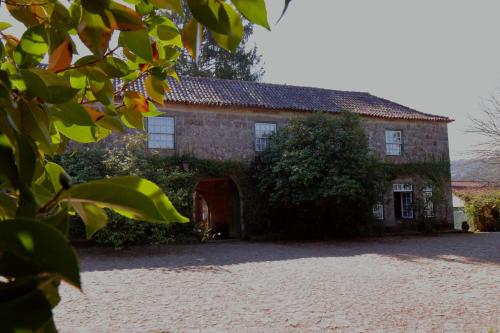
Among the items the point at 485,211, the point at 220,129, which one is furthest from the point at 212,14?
the point at 485,211

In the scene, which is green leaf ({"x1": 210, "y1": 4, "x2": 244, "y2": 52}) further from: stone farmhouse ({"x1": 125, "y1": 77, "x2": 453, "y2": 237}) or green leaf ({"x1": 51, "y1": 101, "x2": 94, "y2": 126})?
stone farmhouse ({"x1": 125, "y1": 77, "x2": 453, "y2": 237})

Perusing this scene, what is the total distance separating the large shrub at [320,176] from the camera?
13289 mm

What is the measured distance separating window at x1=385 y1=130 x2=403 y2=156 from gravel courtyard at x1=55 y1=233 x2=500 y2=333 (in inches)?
295

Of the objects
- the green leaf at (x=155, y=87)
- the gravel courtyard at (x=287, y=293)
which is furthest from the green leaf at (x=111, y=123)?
the gravel courtyard at (x=287, y=293)

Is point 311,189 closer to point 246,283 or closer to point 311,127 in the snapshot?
point 311,127

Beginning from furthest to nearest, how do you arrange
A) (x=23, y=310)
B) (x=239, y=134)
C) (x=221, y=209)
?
1. (x=221, y=209)
2. (x=239, y=134)
3. (x=23, y=310)

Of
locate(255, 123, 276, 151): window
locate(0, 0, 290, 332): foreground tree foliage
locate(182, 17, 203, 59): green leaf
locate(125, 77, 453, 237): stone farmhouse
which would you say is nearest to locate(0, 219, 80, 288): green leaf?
→ locate(0, 0, 290, 332): foreground tree foliage

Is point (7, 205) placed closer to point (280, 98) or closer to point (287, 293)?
point (287, 293)

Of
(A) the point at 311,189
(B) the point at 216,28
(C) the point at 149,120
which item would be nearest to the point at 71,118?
(B) the point at 216,28

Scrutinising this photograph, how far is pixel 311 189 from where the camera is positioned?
44.4ft

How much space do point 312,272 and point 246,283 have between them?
1.56 m

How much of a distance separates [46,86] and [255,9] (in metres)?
0.25

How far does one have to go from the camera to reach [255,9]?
1.50ft

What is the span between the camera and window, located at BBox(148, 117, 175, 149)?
1416 centimetres
